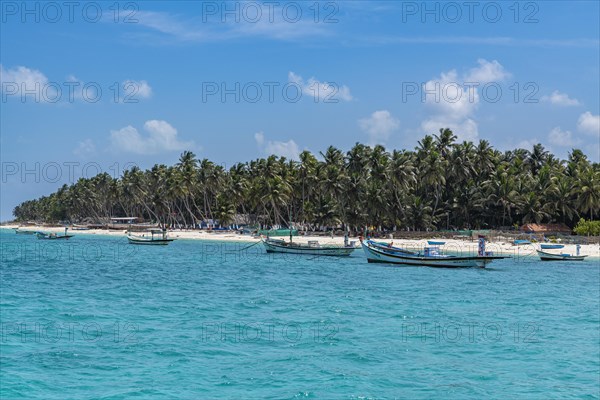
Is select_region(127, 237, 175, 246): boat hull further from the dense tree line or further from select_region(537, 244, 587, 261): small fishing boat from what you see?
select_region(537, 244, 587, 261): small fishing boat

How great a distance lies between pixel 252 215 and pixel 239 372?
129 meters

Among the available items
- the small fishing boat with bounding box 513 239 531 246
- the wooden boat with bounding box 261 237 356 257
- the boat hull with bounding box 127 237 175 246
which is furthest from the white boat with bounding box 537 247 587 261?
the boat hull with bounding box 127 237 175 246

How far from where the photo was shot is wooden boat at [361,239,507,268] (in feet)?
193

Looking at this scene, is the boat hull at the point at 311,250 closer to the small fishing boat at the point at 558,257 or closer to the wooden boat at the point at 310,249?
the wooden boat at the point at 310,249

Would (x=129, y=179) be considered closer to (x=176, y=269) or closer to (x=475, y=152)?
(x=475, y=152)

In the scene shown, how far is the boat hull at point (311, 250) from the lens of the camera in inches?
2960

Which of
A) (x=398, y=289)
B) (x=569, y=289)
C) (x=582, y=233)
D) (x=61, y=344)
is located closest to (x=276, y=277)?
(x=398, y=289)

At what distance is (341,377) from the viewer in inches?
787

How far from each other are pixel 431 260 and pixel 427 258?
16.1 inches

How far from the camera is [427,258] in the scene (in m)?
59.7

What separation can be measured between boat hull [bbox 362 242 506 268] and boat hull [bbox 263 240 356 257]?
1120 centimetres

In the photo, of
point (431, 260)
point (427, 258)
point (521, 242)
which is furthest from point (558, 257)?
point (427, 258)

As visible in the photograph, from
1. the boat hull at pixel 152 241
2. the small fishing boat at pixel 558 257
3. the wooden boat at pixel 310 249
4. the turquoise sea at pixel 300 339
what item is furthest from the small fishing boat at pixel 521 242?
the boat hull at pixel 152 241

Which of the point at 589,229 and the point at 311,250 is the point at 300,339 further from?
the point at 589,229
